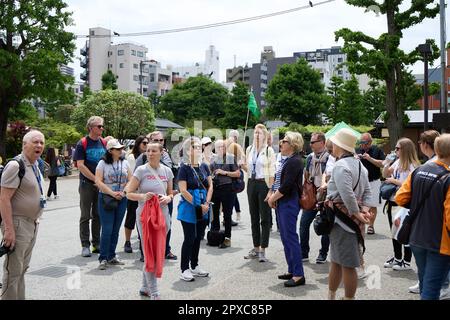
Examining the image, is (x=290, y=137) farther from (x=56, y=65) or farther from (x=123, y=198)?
(x=56, y=65)

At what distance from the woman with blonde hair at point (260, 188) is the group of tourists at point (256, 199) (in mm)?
16

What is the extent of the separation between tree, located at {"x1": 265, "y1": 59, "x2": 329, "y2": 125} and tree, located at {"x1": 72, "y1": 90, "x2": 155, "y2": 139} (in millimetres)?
22707

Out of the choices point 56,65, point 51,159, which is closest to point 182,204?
point 51,159

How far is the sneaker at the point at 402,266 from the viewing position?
6.23m

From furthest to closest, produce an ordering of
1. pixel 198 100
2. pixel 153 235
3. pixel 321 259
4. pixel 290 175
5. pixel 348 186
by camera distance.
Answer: pixel 198 100
pixel 321 259
pixel 290 175
pixel 153 235
pixel 348 186

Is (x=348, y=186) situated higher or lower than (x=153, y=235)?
higher

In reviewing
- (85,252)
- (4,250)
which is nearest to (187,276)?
(85,252)

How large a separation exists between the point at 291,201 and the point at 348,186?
135cm

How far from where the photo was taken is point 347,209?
432 cm

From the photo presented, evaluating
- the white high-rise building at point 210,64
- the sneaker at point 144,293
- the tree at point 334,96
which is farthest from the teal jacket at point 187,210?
the white high-rise building at point 210,64

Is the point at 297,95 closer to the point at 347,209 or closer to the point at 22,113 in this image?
the point at 22,113
